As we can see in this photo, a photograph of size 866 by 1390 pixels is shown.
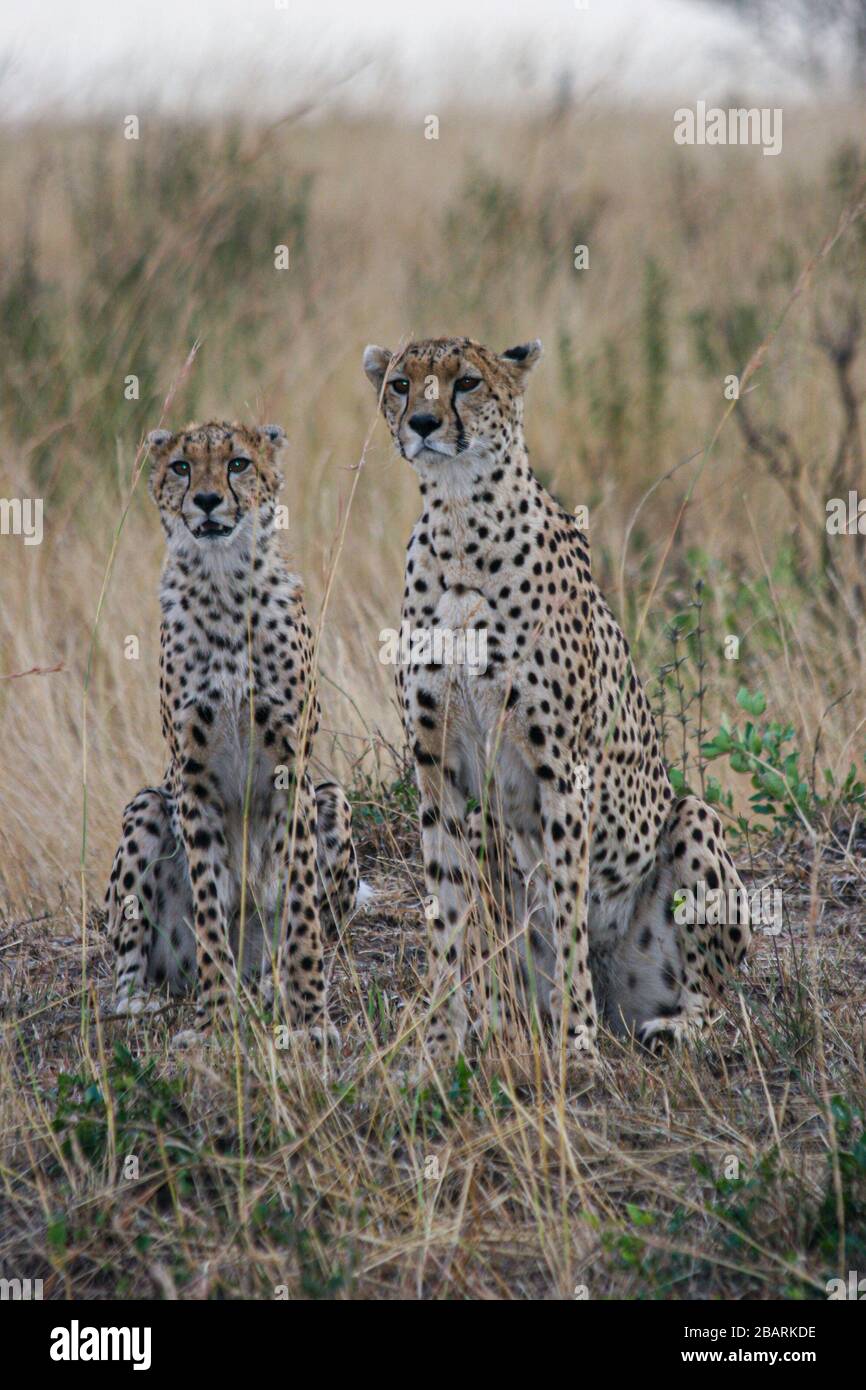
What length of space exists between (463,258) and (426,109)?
22.2 feet

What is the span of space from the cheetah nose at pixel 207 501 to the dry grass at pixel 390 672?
10.8 inches

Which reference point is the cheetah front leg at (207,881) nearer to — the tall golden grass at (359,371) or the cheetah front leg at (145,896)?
the cheetah front leg at (145,896)

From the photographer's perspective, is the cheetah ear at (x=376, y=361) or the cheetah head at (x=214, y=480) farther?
the cheetah head at (x=214, y=480)

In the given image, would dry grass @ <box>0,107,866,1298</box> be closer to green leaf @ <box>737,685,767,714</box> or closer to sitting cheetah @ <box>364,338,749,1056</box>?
sitting cheetah @ <box>364,338,749,1056</box>

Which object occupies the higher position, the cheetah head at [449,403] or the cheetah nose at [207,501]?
the cheetah head at [449,403]

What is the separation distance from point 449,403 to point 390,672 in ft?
6.30

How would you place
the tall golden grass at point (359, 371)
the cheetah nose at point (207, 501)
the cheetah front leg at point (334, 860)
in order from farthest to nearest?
the tall golden grass at point (359, 371), the cheetah front leg at point (334, 860), the cheetah nose at point (207, 501)

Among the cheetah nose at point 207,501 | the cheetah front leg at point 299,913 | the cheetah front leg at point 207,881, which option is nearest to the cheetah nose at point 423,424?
the cheetah nose at point 207,501

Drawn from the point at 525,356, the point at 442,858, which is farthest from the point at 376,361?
the point at 442,858

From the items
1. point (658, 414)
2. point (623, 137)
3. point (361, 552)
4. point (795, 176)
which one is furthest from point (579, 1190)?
point (623, 137)

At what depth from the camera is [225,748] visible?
3859 millimetres

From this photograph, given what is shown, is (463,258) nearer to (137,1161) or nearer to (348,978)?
(348,978)

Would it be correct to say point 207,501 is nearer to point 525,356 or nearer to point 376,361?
point 376,361

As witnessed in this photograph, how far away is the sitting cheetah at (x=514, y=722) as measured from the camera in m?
3.42
